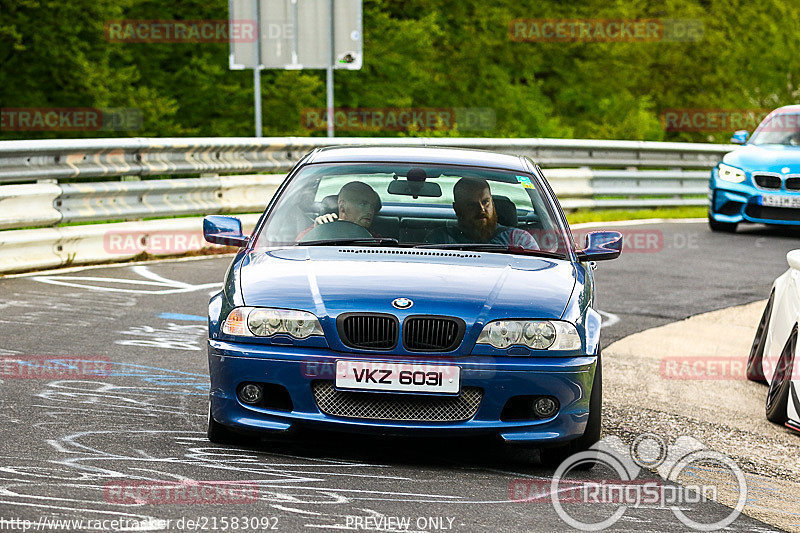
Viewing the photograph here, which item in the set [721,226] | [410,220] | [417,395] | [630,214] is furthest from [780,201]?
[417,395]

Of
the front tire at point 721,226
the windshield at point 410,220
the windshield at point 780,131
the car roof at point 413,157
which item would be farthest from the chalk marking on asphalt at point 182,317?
the windshield at point 780,131

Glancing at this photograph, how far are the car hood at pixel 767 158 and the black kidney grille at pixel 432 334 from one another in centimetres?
1190

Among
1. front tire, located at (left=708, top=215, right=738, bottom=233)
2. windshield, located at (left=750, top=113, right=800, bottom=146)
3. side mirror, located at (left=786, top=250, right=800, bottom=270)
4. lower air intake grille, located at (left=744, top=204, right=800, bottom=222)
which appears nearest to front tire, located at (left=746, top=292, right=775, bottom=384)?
side mirror, located at (left=786, top=250, right=800, bottom=270)

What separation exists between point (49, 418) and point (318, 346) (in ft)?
4.65

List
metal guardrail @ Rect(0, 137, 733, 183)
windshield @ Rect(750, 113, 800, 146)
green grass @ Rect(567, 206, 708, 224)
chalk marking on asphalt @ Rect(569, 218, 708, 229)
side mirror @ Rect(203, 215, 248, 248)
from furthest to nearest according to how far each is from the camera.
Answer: green grass @ Rect(567, 206, 708, 224), windshield @ Rect(750, 113, 800, 146), chalk marking on asphalt @ Rect(569, 218, 708, 229), metal guardrail @ Rect(0, 137, 733, 183), side mirror @ Rect(203, 215, 248, 248)

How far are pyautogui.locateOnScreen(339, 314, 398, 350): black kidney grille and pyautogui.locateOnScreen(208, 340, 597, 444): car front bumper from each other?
0.06m

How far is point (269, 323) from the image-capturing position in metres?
5.40

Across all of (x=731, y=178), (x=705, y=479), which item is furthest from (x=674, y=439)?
(x=731, y=178)

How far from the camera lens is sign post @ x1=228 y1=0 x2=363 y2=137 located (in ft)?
64.5

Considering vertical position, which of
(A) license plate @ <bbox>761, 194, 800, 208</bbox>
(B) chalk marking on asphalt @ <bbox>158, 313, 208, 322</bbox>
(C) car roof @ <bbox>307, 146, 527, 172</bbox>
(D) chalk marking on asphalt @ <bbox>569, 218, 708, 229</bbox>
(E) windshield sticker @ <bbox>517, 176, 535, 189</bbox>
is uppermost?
(C) car roof @ <bbox>307, 146, 527, 172</bbox>

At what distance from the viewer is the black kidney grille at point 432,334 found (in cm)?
530

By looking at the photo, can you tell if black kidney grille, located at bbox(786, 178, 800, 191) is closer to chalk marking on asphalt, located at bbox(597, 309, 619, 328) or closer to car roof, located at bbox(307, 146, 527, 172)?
chalk marking on asphalt, located at bbox(597, 309, 619, 328)

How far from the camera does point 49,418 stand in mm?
5918

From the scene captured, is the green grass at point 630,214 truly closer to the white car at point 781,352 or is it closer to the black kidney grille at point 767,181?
the black kidney grille at point 767,181
